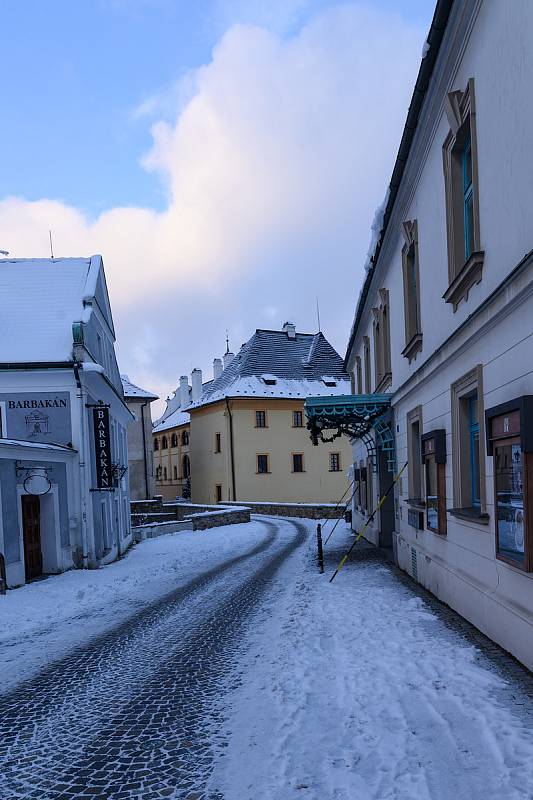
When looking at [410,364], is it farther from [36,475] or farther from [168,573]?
[36,475]

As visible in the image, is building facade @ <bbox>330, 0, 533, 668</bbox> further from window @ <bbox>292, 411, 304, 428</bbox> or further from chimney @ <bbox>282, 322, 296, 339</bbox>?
chimney @ <bbox>282, 322, 296, 339</bbox>

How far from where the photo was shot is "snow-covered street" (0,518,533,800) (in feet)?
13.1

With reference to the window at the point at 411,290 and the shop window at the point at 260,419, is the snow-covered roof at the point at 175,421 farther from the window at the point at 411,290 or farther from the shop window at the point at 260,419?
the window at the point at 411,290

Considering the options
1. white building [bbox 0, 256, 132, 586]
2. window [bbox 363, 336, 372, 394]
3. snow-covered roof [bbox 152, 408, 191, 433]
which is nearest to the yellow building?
snow-covered roof [bbox 152, 408, 191, 433]

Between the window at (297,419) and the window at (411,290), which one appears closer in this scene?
the window at (411,290)

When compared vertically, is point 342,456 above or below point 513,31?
below

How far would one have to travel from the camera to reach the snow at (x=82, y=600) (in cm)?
790

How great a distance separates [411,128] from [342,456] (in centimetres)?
3513

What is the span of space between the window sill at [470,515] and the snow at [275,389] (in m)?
32.9

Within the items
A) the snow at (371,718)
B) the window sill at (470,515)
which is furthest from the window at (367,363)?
the snow at (371,718)

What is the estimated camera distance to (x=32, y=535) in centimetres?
1472

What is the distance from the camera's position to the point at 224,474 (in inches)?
1656

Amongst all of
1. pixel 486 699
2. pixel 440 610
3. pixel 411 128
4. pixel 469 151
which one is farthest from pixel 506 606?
pixel 411 128

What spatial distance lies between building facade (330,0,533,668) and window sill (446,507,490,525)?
0.10 ft
